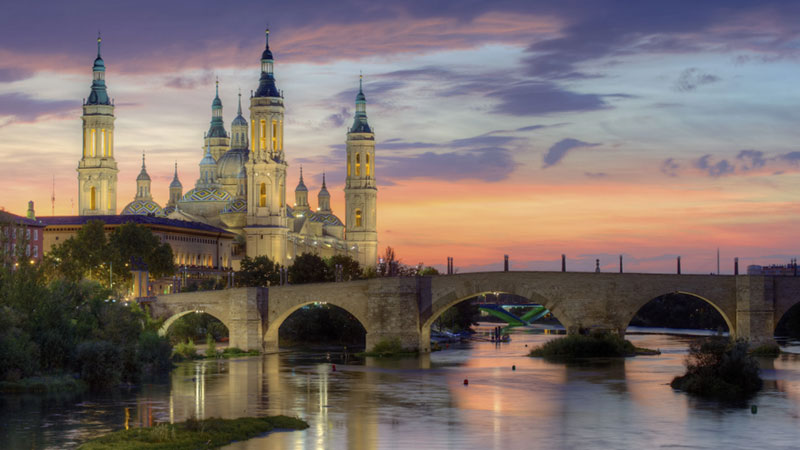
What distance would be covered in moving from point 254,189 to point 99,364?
274ft

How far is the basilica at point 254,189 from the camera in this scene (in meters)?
136

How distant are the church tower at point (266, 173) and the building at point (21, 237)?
2671 centimetres

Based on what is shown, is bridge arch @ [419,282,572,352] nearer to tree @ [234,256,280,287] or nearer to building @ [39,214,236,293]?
tree @ [234,256,280,287]

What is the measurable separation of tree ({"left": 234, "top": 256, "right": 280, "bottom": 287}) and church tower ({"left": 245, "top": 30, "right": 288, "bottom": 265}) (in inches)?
770

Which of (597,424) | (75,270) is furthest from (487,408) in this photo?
(75,270)

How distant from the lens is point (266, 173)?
13600cm

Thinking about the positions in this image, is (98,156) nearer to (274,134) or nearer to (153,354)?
(274,134)

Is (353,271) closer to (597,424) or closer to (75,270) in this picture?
(75,270)

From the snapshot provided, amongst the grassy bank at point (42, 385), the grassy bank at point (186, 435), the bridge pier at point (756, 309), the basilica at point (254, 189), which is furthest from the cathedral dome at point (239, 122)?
the grassy bank at point (186, 435)

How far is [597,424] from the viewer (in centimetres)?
4256

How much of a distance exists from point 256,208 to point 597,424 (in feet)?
327

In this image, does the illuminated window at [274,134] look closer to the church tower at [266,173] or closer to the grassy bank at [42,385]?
the church tower at [266,173]

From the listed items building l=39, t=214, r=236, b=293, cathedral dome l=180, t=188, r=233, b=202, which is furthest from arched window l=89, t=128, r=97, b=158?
cathedral dome l=180, t=188, r=233, b=202

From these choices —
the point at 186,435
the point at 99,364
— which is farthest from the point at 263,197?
the point at 186,435
